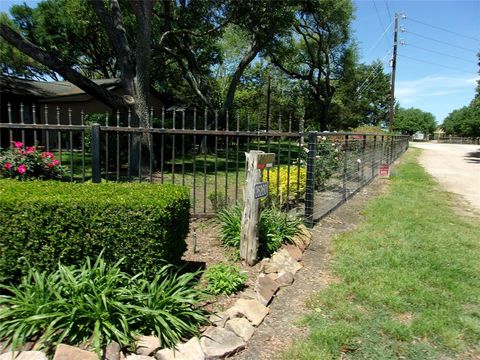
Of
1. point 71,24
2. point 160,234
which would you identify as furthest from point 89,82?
point 71,24

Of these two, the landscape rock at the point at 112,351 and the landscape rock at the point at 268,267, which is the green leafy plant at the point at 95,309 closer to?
the landscape rock at the point at 112,351

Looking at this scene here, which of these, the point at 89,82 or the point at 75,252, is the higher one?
the point at 89,82

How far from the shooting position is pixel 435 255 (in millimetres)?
5055

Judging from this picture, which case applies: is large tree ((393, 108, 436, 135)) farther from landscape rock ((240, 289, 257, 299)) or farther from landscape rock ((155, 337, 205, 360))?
landscape rock ((155, 337, 205, 360))

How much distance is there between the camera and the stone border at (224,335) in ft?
8.66

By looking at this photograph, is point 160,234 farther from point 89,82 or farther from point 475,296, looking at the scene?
point 89,82

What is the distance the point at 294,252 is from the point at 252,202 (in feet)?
3.28

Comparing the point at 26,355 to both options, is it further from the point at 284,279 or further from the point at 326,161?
the point at 326,161

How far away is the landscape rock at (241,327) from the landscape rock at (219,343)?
62 millimetres

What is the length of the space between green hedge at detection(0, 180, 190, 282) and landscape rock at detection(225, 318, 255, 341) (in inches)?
31.2

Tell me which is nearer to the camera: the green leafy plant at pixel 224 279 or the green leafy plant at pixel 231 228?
the green leafy plant at pixel 224 279

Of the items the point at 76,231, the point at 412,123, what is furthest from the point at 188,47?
the point at 412,123

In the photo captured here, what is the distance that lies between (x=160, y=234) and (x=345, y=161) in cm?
592

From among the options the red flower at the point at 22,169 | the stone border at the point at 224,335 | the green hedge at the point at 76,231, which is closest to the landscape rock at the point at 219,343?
the stone border at the point at 224,335
